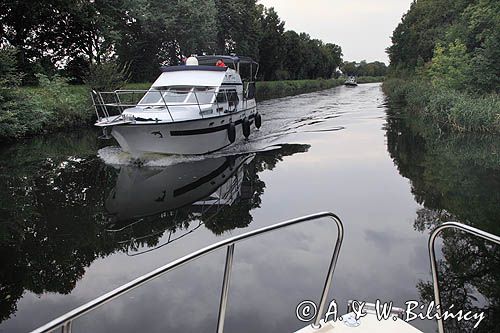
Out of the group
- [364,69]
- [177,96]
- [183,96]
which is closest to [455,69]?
[183,96]

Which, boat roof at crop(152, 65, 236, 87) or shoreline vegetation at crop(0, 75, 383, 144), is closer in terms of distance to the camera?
boat roof at crop(152, 65, 236, 87)

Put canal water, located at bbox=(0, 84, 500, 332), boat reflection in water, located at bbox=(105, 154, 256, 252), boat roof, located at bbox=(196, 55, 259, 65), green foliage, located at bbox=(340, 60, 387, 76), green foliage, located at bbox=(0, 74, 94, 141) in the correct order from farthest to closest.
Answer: green foliage, located at bbox=(340, 60, 387, 76)
boat roof, located at bbox=(196, 55, 259, 65)
green foliage, located at bbox=(0, 74, 94, 141)
boat reflection in water, located at bbox=(105, 154, 256, 252)
canal water, located at bbox=(0, 84, 500, 332)

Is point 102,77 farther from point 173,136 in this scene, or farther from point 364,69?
point 364,69

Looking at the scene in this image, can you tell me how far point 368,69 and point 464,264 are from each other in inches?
6879

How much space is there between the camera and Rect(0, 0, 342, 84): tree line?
2605 cm

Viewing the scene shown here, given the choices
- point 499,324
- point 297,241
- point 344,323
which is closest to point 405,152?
point 297,241

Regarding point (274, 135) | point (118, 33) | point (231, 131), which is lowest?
point (274, 135)

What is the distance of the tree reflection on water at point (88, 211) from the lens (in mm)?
5812

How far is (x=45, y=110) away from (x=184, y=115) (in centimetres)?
1017

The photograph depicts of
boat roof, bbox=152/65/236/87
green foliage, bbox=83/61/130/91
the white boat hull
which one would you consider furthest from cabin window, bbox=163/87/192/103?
green foliage, bbox=83/61/130/91

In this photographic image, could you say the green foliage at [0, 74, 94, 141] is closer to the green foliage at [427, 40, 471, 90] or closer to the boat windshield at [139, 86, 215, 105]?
the boat windshield at [139, 86, 215, 105]

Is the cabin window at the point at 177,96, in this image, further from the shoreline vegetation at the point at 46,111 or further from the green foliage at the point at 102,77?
the green foliage at the point at 102,77

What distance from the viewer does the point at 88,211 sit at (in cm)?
812

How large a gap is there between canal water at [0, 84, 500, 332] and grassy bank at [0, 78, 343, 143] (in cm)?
268
